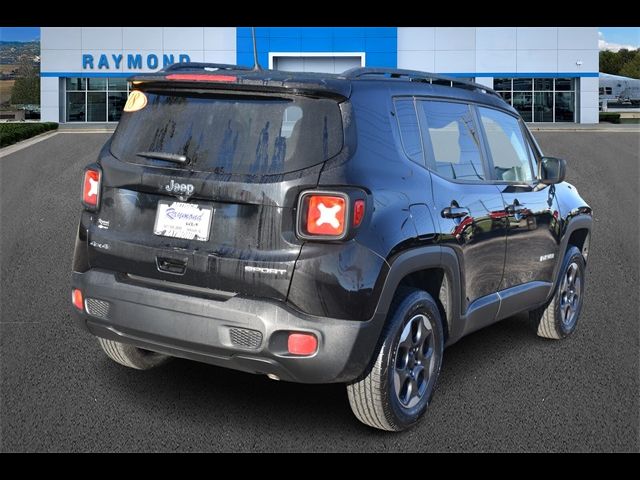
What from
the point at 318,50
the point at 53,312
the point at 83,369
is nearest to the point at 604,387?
the point at 83,369

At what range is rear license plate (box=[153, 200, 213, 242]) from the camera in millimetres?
3475

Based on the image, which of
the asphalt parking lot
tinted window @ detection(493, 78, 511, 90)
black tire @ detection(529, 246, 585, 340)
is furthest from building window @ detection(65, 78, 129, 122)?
black tire @ detection(529, 246, 585, 340)

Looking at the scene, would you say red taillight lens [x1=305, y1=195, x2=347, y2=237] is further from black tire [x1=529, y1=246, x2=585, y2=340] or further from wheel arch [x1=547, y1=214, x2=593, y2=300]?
black tire [x1=529, y1=246, x2=585, y2=340]

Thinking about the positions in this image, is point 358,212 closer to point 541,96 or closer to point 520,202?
point 520,202

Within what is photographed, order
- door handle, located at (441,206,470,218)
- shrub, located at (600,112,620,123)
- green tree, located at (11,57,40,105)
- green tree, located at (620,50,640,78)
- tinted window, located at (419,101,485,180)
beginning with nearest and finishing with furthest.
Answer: door handle, located at (441,206,470,218)
tinted window, located at (419,101,485,180)
shrub, located at (600,112,620,123)
green tree, located at (11,57,40,105)
green tree, located at (620,50,640,78)

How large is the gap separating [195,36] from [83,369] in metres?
42.1

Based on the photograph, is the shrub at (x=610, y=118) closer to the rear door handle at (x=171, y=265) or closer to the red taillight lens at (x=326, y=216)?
the red taillight lens at (x=326, y=216)

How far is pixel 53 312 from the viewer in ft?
19.9

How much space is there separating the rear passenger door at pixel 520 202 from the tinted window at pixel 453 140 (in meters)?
0.21

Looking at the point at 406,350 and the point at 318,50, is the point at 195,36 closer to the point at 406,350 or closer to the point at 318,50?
the point at 318,50

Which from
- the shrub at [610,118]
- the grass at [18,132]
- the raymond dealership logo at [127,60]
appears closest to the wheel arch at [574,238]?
the grass at [18,132]

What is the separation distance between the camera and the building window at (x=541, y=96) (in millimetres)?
44438

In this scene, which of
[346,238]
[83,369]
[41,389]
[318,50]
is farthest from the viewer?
[318,50]

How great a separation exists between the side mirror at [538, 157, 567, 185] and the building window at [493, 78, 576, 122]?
40926 mm
